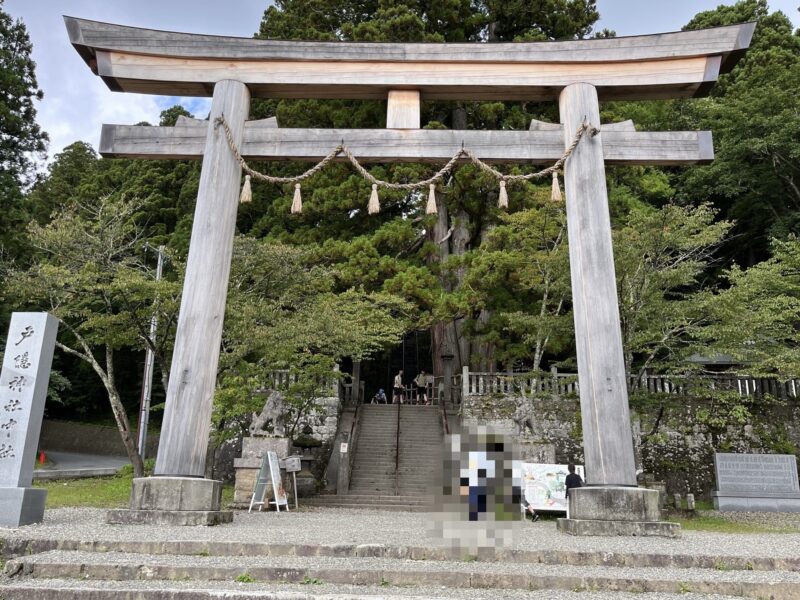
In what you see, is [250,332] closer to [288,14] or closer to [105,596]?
[105,596]

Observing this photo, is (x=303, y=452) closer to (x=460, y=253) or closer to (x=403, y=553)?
(x=460, y=253)

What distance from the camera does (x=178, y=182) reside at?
20.6m

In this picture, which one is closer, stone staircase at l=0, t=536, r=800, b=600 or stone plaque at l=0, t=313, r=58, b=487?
stone staircase at l=0, t=536, r=800, b=600

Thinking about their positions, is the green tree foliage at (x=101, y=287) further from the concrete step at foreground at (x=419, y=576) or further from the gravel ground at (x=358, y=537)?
the concrete step at foreground at (x=419, y=576)

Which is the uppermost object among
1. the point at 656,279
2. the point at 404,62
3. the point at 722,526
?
the point at 404,62

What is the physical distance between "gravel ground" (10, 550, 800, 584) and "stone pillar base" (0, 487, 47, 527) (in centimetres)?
162

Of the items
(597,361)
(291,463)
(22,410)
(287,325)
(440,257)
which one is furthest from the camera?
(440,257)

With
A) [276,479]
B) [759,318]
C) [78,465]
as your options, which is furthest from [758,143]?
[78,465]

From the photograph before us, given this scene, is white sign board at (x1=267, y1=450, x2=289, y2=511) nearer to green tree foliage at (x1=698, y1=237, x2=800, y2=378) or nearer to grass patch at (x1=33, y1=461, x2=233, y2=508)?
grass patch at (x1=33, y1=461, x2=233, y2=508)

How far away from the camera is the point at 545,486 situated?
9.68 metres

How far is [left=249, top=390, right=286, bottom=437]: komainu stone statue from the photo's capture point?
10.0m

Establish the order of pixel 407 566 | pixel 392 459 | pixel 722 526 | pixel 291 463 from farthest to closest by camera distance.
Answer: pixel 392 459, pixel 291 463, pixel 722 526, pixel 407 566

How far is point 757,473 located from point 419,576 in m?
10.7

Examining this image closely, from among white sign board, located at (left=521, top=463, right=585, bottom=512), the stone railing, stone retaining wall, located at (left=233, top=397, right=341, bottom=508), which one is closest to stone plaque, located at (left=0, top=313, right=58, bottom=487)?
stone retaining wall, located at (left=233, top=397, right=341, bottom=508)
